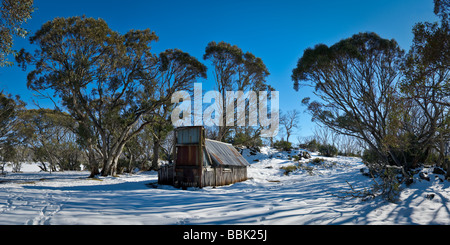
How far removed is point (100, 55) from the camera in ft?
61.6

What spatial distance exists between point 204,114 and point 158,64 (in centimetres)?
828

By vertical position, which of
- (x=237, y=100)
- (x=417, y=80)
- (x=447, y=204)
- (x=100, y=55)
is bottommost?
(x=447, y=204)

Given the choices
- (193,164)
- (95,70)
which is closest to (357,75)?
(193,164)

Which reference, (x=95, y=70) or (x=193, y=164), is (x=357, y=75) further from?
(x=95, y=70)

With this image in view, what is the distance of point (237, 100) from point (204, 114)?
4.25 m

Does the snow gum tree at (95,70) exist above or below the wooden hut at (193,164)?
above

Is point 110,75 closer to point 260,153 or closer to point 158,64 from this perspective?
point 158,64

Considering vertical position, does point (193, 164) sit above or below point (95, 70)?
below

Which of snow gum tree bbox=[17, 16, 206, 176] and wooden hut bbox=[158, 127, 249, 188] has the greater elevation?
snow gum tree bbox=[17, 16, 206, 176]
